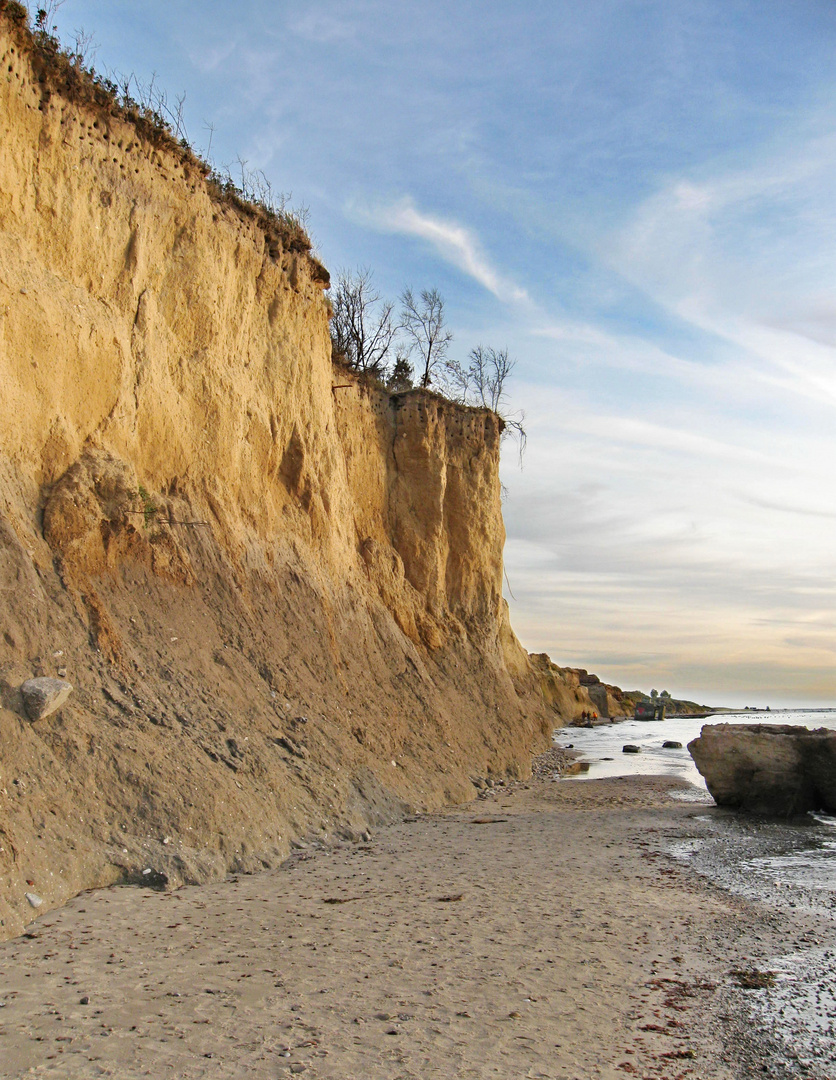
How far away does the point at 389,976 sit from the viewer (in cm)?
544

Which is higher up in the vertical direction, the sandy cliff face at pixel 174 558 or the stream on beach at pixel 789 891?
the sandy cliff face at pixel 174 558

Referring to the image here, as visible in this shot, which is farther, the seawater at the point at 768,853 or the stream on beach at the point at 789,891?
the seawater at the point at 768,853

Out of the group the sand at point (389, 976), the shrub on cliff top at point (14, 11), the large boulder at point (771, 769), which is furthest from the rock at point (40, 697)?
the large boulder at point (771, 769)

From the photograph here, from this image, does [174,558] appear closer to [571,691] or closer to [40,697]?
[40,697]

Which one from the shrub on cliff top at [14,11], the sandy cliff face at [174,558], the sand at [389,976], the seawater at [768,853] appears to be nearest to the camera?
the sand at [389,976]

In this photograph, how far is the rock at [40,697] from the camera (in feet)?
24.3

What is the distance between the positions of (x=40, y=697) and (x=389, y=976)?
419 cm

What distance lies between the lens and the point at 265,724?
1040cm

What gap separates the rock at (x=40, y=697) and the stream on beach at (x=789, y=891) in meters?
6.38

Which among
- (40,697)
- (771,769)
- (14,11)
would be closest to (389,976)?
(40,697)

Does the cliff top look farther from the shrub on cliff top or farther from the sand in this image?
the sand

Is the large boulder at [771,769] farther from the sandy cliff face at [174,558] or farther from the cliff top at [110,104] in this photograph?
the cliff top at [110,104]

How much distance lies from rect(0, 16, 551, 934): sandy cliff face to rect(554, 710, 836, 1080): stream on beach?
14.1 feet

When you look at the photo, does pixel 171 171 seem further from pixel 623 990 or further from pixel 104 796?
pixel 623 990
